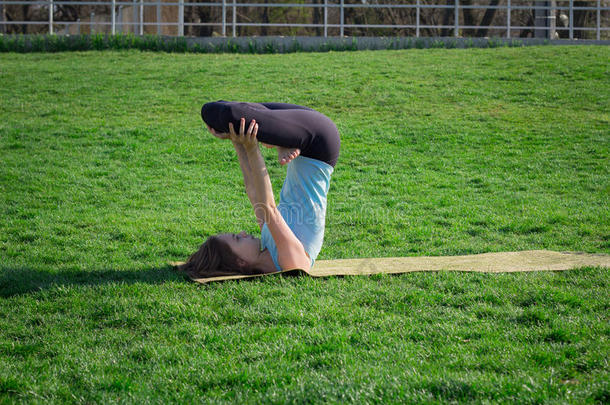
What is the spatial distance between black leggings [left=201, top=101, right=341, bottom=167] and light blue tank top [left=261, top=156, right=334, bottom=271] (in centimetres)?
10

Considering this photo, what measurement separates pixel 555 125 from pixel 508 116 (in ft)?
3.50

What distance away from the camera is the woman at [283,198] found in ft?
16.8

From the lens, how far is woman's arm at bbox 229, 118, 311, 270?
518 cm

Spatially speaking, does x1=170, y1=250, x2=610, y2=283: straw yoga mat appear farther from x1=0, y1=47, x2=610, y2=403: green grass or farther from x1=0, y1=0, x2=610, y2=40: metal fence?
x1=0, y1=0, x2=610, y2=40: metal fence

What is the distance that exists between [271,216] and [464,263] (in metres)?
2.13

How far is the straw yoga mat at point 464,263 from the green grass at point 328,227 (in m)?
0.20

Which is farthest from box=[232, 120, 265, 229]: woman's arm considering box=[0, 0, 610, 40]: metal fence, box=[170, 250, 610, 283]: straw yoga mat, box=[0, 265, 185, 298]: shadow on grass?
box=[0, 0, 610, 40]: metal fence

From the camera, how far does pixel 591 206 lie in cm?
885

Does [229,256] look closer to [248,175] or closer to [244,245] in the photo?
[244,245]

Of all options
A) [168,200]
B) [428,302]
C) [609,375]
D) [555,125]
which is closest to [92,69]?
[168,200]

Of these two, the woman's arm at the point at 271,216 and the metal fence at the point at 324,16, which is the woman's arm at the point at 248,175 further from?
the metal fence at the point at 324,16

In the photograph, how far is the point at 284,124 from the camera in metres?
5.05

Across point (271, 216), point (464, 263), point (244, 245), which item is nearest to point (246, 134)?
point (271, 216)

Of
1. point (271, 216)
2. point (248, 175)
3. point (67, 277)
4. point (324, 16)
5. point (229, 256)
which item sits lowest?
point (67, 277)
